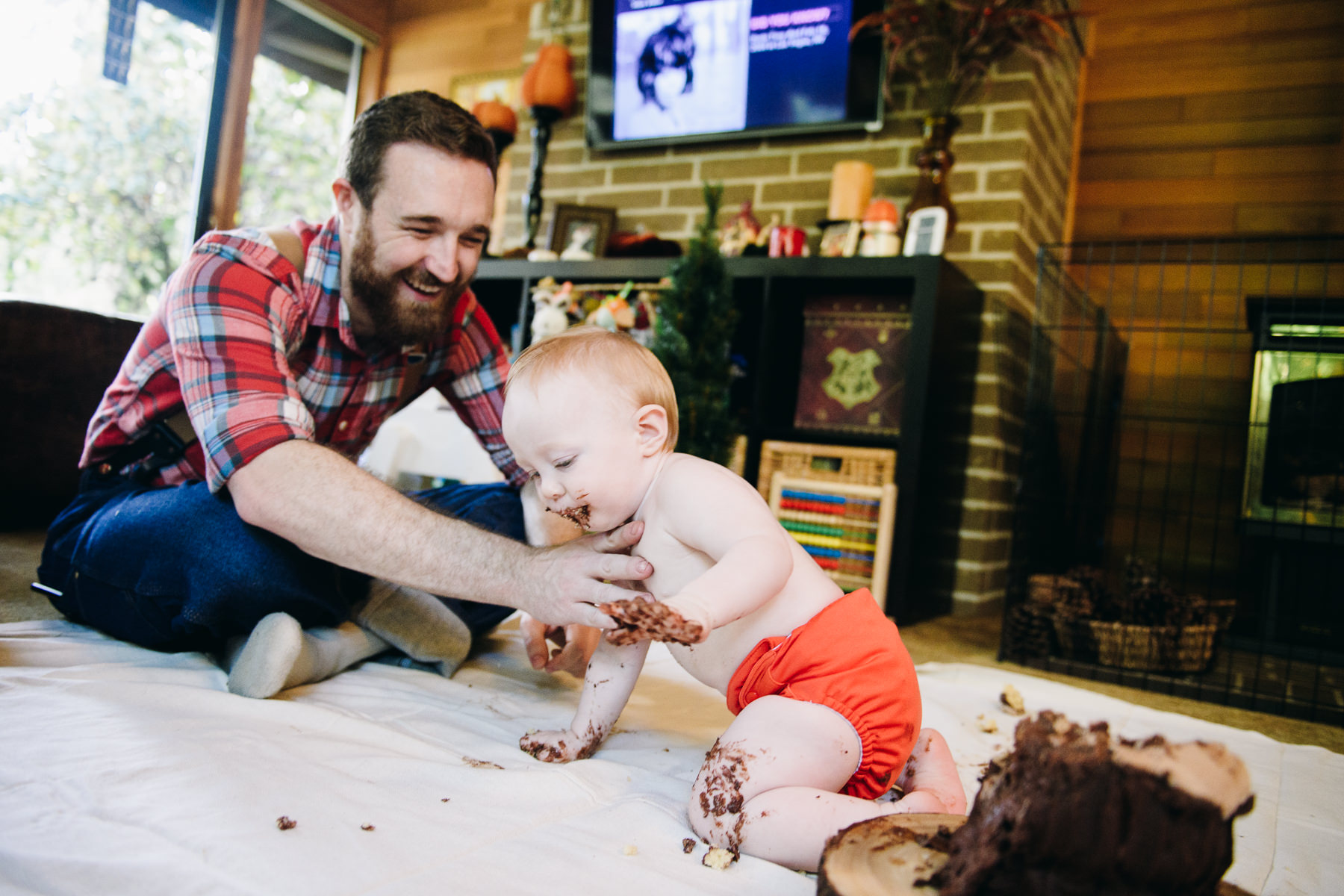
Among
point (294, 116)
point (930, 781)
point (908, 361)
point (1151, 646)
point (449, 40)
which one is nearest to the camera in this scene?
point (930, 781)

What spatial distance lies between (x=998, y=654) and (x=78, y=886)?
5.89ft

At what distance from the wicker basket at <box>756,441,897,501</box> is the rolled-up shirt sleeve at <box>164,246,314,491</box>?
137 centimetres

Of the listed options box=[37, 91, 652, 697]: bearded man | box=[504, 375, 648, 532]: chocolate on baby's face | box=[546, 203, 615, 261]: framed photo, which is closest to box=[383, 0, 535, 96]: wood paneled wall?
box=[546, 203, 615, 261]: framed photo

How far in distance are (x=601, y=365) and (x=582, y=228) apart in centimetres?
241

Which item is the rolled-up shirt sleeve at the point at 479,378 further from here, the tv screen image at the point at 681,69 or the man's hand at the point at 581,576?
the tv screen image at the point at 681,69

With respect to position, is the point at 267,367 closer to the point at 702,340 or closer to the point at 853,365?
the point at 702,340

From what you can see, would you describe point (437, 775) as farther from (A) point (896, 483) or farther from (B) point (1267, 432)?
(B) point (1267, 432)

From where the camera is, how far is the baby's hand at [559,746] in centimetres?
99

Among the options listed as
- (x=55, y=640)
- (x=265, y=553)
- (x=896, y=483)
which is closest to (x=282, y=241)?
(x=265, y=553)

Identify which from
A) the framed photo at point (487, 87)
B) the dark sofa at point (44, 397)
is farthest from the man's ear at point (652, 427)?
the framed photo at point (487, 87)

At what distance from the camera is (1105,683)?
72.5 inches

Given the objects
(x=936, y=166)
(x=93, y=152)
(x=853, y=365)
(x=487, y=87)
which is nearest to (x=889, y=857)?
(x=853, y=365)

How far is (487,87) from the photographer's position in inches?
176

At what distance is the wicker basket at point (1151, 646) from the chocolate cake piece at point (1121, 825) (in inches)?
61.2
